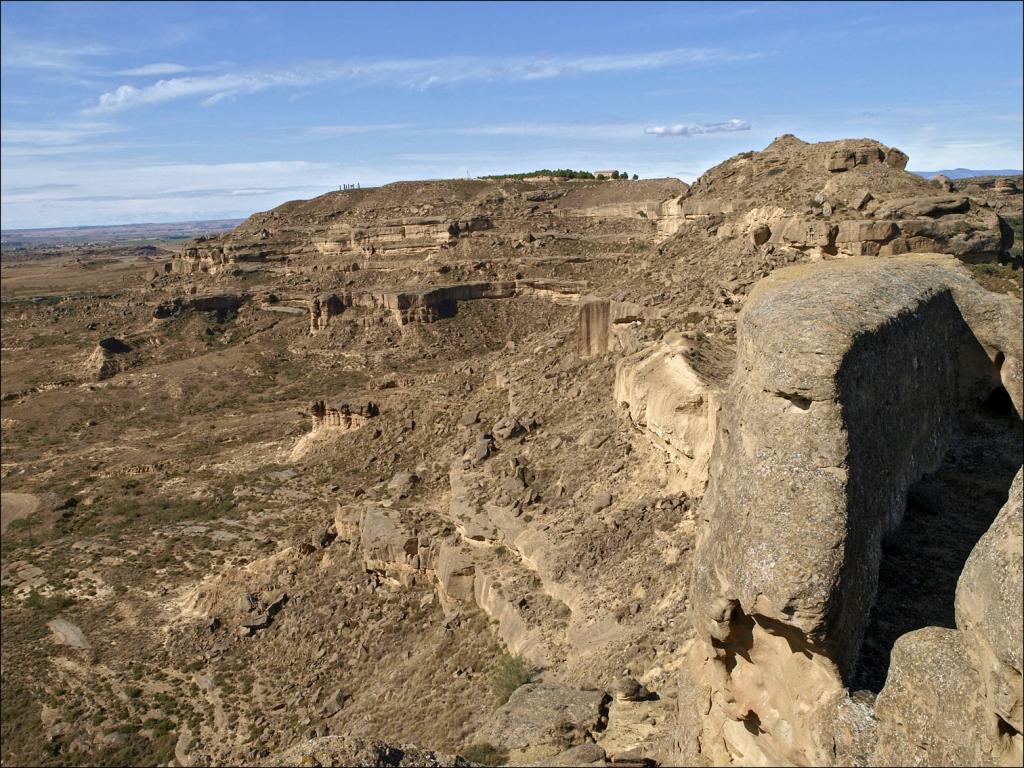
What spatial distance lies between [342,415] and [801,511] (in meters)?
29.8

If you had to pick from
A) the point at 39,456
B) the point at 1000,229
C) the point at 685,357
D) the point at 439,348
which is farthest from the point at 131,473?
the point at 1000,229

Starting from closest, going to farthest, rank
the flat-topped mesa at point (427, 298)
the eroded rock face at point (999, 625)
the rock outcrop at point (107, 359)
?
the eroded rock face at point (999, 625), the rock outcrop at point (107, 359), the flat-topped mesa at point (427, 298)

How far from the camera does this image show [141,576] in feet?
96.9

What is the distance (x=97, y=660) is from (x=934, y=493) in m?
24.1

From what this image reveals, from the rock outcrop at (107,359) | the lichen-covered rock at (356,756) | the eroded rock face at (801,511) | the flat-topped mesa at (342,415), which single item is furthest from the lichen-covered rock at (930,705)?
the rock outcrop at (107,359)

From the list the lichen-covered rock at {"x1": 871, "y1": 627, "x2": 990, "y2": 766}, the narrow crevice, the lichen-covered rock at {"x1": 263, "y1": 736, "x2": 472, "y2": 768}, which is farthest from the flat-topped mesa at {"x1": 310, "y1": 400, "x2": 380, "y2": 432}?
the lichen-covered rock at {"x1": 871, "y1": 627, "x2": 990, "y2": 766}

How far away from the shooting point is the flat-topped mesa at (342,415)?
35812 millimetres

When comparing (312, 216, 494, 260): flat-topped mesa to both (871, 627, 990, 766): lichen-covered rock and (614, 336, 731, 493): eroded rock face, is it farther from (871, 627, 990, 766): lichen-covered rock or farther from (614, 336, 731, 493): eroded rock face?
(871, 627, 990, 766): lichen-covered rock

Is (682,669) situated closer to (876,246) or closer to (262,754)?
(262,754)

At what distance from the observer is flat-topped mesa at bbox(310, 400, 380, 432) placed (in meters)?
35.8

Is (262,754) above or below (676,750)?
below

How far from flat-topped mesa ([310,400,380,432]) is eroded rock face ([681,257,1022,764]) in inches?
1017

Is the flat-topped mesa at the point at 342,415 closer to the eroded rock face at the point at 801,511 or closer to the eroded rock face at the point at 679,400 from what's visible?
the eroded rock face at the point at 679,400

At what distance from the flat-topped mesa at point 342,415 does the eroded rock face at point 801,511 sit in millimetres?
25842
